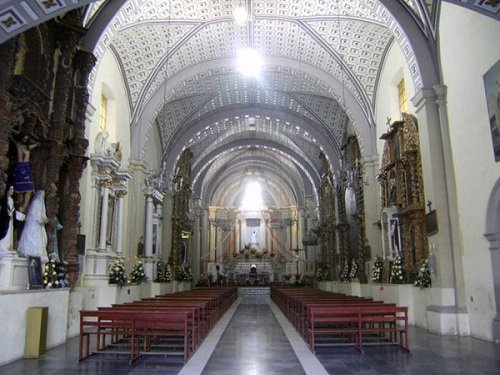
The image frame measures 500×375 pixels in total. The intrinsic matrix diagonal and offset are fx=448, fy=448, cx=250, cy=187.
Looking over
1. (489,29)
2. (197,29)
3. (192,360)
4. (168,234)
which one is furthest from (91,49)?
(168,234)

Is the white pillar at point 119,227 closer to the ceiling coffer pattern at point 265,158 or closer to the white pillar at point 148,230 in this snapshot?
the white pillar at point 148,230

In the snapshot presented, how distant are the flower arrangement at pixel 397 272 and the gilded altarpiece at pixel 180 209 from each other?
12385 millimetres

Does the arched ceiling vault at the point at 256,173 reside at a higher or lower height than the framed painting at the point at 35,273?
higher

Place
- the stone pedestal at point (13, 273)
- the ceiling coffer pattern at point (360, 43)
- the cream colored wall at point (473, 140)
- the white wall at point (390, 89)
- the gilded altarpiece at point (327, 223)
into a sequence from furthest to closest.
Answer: the gilded altarpiece at point (327, 223), the ceiling coffer pattern at point (360, 43), the white wall at point (390, 89), the cream colored wall at point (473, 140), the stone pedestal at point (13, 273)

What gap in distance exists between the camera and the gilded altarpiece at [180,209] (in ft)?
74.7

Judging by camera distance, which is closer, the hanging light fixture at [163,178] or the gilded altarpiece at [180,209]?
the hanging light fixture at [163,178]

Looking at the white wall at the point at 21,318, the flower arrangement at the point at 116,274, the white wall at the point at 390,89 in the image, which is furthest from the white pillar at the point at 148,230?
the white wall at the point at 21,318

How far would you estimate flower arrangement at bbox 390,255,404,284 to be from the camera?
12.4 metres

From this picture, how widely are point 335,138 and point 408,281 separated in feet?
35.6

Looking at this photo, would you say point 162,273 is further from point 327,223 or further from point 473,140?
point 473,140

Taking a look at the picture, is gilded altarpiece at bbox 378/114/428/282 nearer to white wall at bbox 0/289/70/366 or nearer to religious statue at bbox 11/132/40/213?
white wall at bbox 0/289/70/366

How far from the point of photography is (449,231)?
33.1ft

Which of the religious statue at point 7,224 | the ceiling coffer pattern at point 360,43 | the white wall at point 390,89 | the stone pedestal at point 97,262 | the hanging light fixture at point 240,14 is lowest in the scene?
the stone pedestal at point 97,262

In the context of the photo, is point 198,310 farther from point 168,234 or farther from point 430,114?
point 168,234
